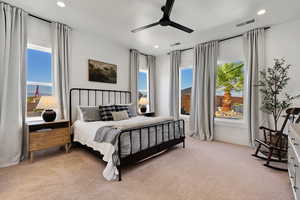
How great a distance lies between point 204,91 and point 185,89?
3.59 feet

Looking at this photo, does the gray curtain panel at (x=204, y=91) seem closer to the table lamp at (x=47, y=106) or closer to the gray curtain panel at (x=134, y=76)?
the gray curtain panel at (x=134, y=76)

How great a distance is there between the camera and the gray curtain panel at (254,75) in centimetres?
339

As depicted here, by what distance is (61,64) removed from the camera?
3.26 meters

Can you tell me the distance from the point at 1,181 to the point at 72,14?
3.10 metres

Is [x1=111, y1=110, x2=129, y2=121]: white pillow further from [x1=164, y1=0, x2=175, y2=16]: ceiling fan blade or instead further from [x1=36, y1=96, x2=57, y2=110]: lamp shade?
[x1=164, y1=0, x2=175, y2=16]: ceiling fan blade

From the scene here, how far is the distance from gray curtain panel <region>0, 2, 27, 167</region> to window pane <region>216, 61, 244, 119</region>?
478 cm

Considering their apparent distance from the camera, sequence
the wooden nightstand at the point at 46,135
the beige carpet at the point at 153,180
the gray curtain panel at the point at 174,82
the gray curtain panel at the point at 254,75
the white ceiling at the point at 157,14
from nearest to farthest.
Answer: the beige carpet at the point at 153,180, the white ceiling at the point at 157,14, the wooden nightstand at the point at 46,135, the gray curtain panel at the point at 254,75, the gray curtain panel at the point at 174,82

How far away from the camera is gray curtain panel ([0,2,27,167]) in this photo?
2.52 metres

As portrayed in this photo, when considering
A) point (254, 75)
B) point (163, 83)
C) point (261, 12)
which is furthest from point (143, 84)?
point (261, 12)

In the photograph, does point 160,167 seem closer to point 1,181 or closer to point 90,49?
point 1,181

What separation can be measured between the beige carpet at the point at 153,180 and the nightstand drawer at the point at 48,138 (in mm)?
280

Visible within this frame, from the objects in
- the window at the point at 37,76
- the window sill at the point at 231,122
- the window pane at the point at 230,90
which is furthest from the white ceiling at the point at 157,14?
the window sill at the point at 231,122

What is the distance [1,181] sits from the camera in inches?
80.6

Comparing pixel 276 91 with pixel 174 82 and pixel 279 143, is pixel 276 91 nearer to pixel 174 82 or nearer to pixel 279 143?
pixel 279 143
